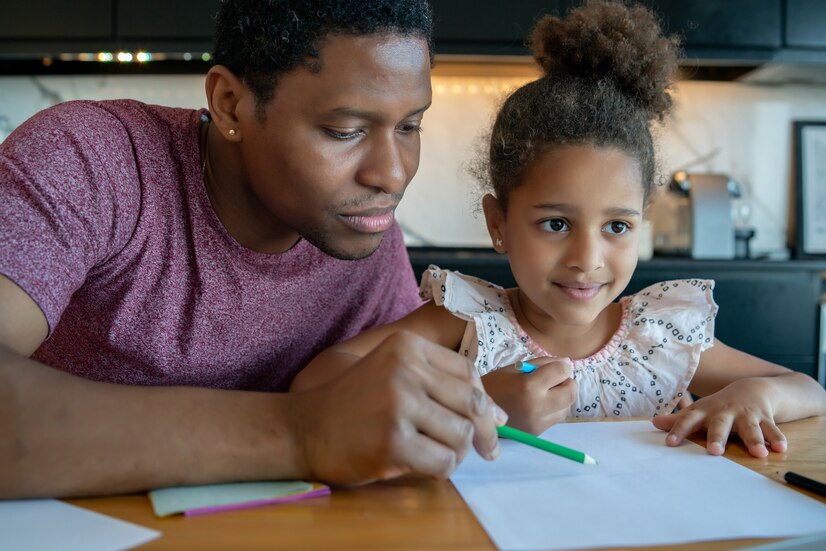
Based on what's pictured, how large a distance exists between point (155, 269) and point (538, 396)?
0.56 m

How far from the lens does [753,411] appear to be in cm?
89

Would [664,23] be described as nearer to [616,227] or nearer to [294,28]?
[616,227]

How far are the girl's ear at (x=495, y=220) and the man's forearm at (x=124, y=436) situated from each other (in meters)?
0.66

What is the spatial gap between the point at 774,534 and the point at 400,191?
2.05 ft

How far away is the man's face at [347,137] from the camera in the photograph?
0.98 meters

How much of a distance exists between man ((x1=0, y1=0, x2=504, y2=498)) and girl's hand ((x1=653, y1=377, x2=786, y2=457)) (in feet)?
0.92

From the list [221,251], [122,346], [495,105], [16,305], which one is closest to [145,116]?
[221,251]

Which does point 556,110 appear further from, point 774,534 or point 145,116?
point 774,534

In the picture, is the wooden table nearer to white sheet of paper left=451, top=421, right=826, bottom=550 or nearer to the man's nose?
white sheet of paper left=451, top=421, right=826, bottom=550

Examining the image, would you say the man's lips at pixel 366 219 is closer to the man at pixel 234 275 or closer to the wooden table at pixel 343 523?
the man at pixel 234 275

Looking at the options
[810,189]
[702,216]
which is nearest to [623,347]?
[702,216]

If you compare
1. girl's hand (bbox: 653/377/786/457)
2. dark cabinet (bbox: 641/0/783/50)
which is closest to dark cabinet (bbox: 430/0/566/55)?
dark cabinet (bbox: 641/0/783/50)

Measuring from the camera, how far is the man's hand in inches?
25.4

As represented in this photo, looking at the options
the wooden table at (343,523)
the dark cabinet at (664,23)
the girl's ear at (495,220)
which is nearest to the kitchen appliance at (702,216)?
the dark cabinet at (664,23)
